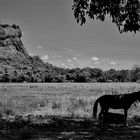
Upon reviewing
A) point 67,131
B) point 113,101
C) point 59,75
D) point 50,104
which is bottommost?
point 67,131

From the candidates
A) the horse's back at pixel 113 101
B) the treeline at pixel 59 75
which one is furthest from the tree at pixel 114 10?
the treeline at pixel 59 75

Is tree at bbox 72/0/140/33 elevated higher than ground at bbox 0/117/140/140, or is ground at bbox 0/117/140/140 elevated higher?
tree at bbox 72/0/140/33

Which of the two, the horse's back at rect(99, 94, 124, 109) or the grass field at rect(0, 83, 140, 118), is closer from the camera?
the horse's back at rect(99, 94, 124, 109)

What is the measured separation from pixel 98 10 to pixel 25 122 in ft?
21.7

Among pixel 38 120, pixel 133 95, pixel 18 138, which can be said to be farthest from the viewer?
pixel 38 120

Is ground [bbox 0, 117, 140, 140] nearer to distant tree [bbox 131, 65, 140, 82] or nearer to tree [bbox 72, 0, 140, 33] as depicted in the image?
tree [bbox 72, 0, 140, 33]

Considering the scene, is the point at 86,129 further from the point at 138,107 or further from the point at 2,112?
the point at 138,107

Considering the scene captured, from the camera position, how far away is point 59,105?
21.5 m

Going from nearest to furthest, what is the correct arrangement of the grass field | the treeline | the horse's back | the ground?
the ground < the horse's back < the grass field < the treeline

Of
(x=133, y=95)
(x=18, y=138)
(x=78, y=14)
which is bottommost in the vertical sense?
(x=18, y=138)

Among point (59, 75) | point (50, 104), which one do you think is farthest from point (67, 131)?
point (59, 75)

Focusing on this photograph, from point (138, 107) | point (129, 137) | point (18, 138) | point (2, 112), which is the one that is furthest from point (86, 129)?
point (138, 107)

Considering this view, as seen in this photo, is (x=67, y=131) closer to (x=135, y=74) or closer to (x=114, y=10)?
(x=114, y=10)

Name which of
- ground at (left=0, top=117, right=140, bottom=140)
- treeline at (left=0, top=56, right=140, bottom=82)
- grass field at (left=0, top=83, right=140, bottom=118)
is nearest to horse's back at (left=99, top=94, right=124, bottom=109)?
ground at (left=0, top=117, right=140, bottom=140)
